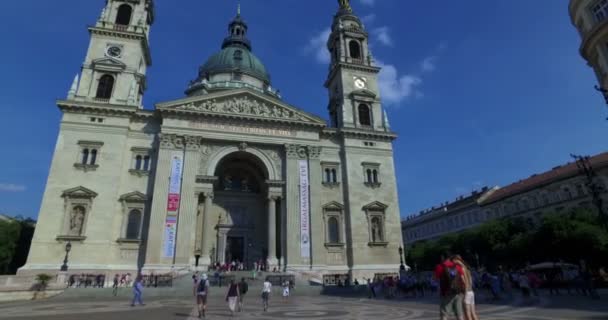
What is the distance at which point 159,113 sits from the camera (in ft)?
104

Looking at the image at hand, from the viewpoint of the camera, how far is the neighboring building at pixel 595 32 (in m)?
19.5

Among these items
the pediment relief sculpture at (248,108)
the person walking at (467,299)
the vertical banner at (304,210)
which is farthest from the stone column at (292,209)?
the person walking at (467,299)

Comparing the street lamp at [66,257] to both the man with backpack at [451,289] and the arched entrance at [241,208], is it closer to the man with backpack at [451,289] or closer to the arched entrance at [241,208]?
the arched entrance at [241,208]

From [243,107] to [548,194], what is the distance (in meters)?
42.3

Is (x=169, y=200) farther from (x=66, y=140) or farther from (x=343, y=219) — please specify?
(x=343, y=219)

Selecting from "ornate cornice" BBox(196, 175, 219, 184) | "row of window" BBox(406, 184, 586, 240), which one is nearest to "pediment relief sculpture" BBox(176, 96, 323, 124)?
"ornate cornice" BBox(196, 175, 219, 184)

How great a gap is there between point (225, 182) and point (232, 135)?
5.71 metres

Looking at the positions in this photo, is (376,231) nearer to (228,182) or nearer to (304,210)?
(304,210)

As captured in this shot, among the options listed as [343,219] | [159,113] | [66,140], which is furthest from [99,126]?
[343,219]

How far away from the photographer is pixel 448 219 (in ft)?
226

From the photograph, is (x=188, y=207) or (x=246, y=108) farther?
(x=246, y=108)

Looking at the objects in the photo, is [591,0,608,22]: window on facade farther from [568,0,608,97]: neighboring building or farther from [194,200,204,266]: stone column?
[194,200,204,266]: stone column

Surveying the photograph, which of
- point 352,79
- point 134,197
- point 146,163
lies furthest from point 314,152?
point 134,197

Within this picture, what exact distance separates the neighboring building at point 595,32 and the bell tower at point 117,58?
32771 mm
